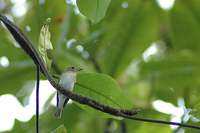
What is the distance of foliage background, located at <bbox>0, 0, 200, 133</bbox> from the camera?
2.06m

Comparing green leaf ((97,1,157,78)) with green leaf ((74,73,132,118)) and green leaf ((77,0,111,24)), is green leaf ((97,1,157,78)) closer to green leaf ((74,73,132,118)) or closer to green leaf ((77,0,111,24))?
green leaf ((74,73,132,118))

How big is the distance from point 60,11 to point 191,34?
1.15 metres

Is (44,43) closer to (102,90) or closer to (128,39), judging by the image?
(102,90)

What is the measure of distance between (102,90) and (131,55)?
1.17 m

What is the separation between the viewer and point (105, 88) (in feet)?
3.35

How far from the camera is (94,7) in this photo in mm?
823

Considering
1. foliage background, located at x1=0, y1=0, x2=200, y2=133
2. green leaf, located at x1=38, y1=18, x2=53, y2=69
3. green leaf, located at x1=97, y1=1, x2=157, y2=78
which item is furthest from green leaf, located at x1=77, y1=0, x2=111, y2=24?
green leaf, located at x1=97, y1=1, x2=157, y2=78

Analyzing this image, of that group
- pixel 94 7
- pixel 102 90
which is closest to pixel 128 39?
pixel 102 90

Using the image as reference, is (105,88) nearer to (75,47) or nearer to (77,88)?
(77,88)

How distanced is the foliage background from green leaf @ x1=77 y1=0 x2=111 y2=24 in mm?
1179

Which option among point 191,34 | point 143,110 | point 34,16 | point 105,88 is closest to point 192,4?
point 191,34

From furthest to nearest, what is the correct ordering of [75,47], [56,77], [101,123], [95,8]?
[75,47]
[101,123]
[56,77]
[95,8]

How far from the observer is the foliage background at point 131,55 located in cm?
206

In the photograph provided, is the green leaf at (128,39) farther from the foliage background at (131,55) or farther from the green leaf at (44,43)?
the green leaf at (44,43)
